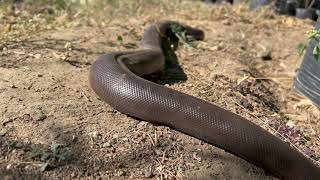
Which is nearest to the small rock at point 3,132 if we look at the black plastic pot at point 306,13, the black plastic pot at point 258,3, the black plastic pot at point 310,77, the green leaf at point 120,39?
the green leaf at point 120,39

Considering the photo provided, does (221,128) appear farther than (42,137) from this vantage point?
Yes

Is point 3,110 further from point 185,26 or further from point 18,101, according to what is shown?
point 185,26

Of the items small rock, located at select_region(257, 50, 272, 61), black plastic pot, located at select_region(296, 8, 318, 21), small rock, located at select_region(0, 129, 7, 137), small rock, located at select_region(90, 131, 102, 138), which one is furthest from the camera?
black plastic pot, located at select_region(296, 8, 318, 21)

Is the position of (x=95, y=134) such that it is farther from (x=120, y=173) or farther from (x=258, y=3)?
(x=258, y=3)

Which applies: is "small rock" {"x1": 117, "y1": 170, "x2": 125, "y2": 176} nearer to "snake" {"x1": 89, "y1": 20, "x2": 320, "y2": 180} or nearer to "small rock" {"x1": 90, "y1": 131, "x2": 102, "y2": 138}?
"small rock" {"x1": 90, "y1": 131, "x2": 102, "y2": 138}

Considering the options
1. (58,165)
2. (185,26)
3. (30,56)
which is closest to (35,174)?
(58,165)

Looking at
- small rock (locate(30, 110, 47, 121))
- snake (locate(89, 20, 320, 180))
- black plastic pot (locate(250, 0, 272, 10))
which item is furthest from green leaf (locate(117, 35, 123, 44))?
black plastic pot (locate(250, 0, 272, 10))
